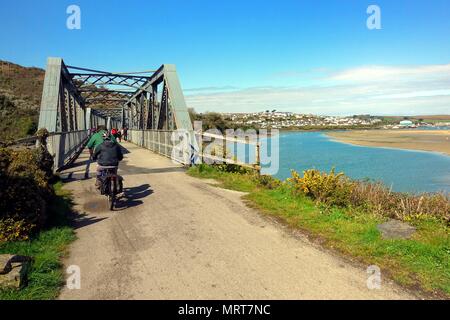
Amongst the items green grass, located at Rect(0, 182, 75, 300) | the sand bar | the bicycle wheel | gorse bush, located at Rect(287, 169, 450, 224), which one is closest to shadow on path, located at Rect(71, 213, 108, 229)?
green grass, located at Rect(0, 182, 75, 300)

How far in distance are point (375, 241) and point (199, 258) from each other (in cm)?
263

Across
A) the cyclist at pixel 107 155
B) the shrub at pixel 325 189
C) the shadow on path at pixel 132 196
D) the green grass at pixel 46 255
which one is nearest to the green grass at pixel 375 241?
the shrub at pixel 325 189

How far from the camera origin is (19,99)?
60500 millimetres

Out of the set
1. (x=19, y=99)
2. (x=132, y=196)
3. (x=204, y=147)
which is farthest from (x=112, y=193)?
(x=19, y=99)

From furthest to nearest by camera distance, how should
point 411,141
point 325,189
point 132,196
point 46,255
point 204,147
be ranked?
point 411,141, point 204,147, point 132,196, point 325,189, point 46,255

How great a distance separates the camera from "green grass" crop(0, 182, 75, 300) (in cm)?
366

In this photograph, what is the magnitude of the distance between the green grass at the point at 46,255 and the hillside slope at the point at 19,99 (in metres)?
32.1

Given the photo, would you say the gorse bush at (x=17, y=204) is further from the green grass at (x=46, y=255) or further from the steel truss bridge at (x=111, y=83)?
the steel truss bridge at (x=111, y=83)

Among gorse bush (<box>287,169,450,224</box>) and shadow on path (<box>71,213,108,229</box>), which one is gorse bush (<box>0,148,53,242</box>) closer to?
shadow on path (<box>71,213,108,229</box>)

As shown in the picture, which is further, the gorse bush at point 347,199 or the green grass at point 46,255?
the gorse bush at point 347,199

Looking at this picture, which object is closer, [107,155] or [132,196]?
[107,155]

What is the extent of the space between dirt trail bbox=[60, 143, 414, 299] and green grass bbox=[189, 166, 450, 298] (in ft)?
1.15

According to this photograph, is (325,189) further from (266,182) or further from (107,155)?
(107,155)

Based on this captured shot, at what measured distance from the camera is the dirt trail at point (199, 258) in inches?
148
